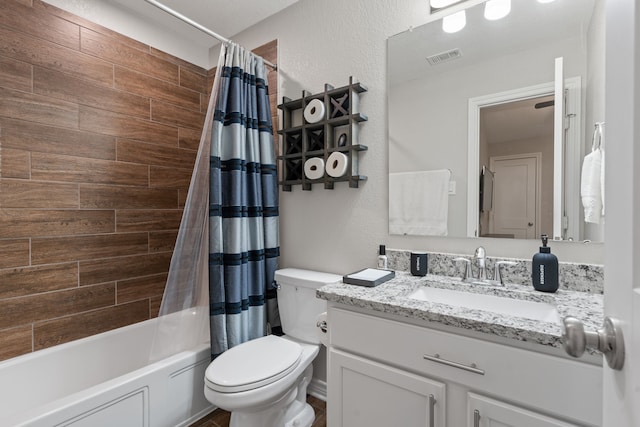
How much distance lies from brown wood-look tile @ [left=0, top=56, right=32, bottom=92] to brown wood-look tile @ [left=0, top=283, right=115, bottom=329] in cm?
113

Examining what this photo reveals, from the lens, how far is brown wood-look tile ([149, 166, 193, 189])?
2.22m

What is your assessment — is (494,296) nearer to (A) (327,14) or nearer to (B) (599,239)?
(B) (599,239)

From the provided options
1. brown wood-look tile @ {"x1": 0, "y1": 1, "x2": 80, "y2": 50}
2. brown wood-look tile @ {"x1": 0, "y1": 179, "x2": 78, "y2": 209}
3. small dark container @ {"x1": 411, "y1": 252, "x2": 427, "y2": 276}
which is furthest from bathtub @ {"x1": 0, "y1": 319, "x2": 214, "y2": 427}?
brown wood-look tile @ {"x1": 0, "y1": 1, "x2": 80, "y2": 50}

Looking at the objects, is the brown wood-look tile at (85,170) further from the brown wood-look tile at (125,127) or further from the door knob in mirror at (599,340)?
the door knob in mirror at (599,340)

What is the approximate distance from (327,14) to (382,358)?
1.90 m

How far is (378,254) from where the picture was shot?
1.69 m

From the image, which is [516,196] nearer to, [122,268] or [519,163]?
[519,163]

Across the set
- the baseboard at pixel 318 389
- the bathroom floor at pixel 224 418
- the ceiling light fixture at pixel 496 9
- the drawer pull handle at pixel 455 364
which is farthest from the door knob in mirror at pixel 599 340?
the baseboard at pixel 318 389

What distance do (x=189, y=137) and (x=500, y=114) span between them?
7.07 ft

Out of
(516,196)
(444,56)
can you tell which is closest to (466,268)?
(516,196)

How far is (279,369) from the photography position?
4.53ft

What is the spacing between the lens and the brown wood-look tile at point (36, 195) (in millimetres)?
1605

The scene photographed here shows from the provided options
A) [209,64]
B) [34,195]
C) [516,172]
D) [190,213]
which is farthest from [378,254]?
[209,64]

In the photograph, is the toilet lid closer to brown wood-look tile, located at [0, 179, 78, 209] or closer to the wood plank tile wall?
the wood plank tile wall
